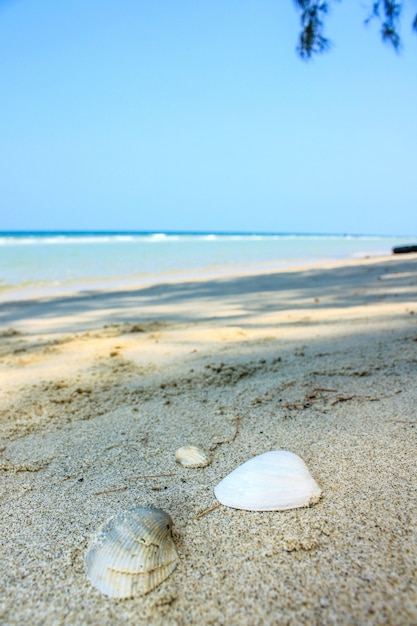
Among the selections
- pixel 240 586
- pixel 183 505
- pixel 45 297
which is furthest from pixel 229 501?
pixel 45 297

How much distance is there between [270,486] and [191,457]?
0.27 metres

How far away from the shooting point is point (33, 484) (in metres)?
1.17

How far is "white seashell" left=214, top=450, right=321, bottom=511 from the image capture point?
0.99 meters

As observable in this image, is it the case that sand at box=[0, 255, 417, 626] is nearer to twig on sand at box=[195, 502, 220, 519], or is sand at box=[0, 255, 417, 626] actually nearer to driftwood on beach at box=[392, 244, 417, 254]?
twig on sand at box=[195, 502, 220, 519]

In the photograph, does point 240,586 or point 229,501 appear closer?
point 240,586

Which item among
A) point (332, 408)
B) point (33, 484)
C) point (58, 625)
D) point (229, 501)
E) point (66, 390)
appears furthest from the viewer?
point (66, 390)

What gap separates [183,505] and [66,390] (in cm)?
105

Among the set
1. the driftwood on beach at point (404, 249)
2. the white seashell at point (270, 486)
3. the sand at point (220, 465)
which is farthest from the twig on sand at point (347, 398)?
the driftwood on beach at point (404, 249)

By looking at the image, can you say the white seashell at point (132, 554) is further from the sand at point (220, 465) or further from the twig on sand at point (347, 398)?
the twig on sand at point (347, 398)

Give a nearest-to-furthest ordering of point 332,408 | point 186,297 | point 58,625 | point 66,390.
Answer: point 58,625
point 332,408
point 66,390
point 186,297

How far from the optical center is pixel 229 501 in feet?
3.35

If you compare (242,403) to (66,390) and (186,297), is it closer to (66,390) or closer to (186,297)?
(66,390)

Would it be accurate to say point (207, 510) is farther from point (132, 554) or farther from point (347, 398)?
point (347, 398)

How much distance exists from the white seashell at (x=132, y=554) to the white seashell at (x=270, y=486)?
19 centimetres
